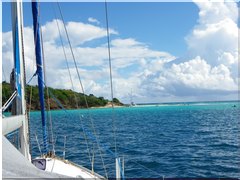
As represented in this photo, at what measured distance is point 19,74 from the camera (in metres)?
8.20

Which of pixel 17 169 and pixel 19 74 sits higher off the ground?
pixel 19 74

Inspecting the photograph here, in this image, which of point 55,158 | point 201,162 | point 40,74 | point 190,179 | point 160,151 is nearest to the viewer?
point 40,74

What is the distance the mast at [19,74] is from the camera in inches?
304

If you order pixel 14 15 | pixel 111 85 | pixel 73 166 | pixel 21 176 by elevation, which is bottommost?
pixel 73 166

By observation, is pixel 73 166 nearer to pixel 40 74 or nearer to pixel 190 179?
pixel 40 74

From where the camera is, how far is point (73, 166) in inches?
428

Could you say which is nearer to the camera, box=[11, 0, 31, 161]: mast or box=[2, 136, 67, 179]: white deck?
box=[2, 136, 67, 179]: white deck

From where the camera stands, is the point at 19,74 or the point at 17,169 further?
the point at 19,74

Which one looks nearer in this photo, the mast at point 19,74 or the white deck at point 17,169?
the white deck at point 17,169

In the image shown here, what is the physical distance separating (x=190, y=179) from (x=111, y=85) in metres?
10.5

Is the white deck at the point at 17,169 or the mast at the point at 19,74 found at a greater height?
the mast at the point at 19,74

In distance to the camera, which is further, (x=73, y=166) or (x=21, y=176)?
(x=73, y=166)

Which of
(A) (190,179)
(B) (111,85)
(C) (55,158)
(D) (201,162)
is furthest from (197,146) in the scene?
(B) (111,85)

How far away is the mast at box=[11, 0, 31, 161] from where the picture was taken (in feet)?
25.4
